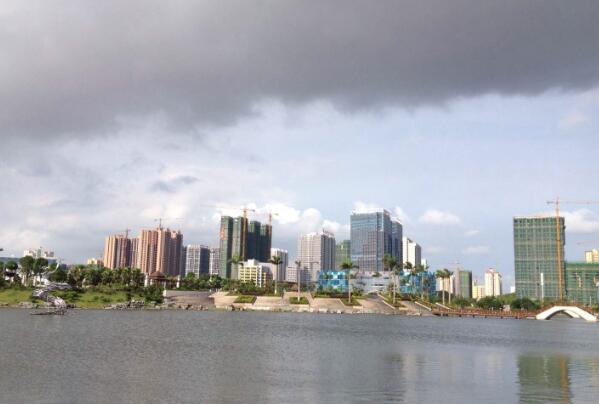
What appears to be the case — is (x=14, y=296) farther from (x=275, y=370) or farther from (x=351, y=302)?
(x=275, y=370)

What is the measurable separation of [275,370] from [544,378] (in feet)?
75.8

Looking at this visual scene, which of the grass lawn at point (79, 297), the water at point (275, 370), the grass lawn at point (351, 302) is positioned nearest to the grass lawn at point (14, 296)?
the grass lawn at point (79, 297)

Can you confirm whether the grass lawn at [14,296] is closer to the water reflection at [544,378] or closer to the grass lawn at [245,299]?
the grass lawn at [245,299]

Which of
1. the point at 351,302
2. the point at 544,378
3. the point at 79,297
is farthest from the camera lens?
the point at 351,302

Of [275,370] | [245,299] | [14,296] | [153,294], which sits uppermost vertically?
[153,294]

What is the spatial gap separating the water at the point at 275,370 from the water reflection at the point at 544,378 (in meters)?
0.11

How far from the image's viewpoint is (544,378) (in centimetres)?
4741

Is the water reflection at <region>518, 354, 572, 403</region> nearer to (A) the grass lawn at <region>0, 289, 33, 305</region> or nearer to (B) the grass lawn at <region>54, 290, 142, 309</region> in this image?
(B) the grass lawn at <region>54, 290, 142, 309</region>

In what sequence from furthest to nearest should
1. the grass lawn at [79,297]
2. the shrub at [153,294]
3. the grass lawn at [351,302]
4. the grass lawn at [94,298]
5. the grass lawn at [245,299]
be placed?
the grass lawn at [351,302], the grass lawn at [245,299], the shrub at [153,294], the grass lawn at [79,297], the grass lawn at [94,298]

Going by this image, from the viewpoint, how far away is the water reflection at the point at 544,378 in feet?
125

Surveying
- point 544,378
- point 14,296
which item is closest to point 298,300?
point 14,296

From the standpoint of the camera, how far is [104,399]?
108 ft

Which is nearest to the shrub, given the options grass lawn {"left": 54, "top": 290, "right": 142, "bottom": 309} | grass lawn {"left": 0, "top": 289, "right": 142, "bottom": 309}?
grass lawn {"left": 54, "top": 290, "right": 142, "bottom": 309}

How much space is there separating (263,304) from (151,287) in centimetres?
4182
